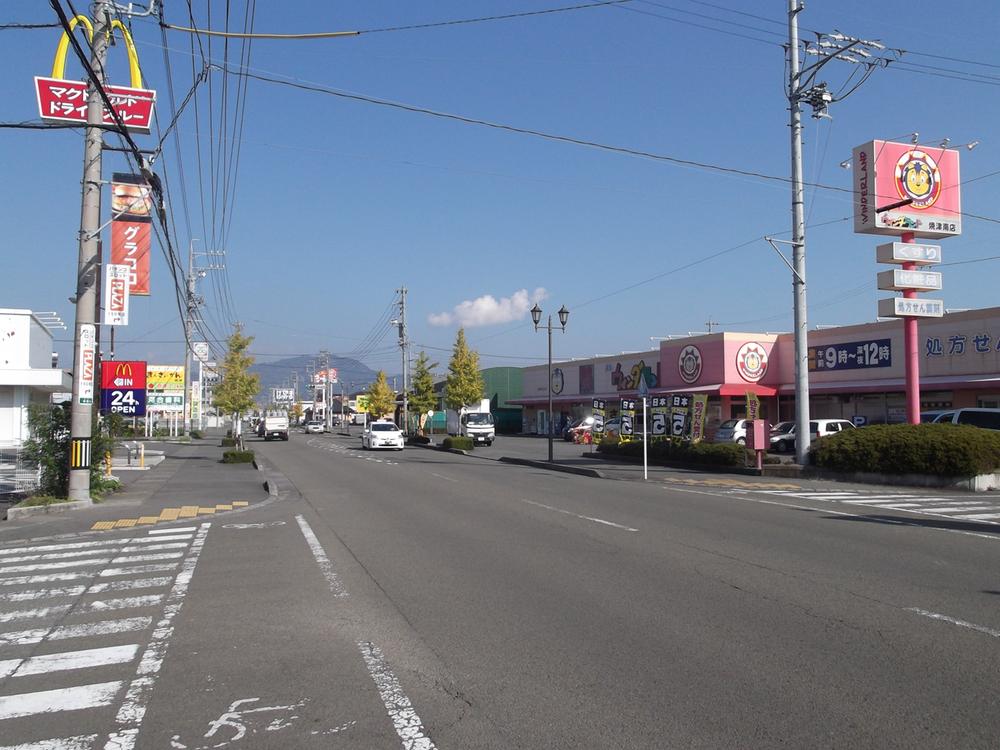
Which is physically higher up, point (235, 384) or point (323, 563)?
point (235, 384)

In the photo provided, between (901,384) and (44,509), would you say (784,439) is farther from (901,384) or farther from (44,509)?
(44,509)

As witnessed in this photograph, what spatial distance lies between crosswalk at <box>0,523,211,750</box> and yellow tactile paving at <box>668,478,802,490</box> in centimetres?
1477

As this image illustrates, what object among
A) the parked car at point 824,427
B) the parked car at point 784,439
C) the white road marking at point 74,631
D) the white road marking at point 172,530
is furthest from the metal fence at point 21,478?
the parked car at point 784,439

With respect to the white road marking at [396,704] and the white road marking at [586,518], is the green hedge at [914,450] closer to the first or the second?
the white road marking at [586,518]

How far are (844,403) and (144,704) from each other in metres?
Result: 39.5

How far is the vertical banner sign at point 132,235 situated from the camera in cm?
2192

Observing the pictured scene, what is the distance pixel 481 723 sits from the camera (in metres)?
5.11

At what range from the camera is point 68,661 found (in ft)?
21.8

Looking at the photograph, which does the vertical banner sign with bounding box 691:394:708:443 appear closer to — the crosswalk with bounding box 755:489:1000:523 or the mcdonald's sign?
the crosswalk with bounding box 755:489:1000:523

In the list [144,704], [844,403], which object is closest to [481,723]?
[144,704]

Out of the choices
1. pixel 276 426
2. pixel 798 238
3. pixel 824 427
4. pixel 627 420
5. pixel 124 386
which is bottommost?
pixel 276 426

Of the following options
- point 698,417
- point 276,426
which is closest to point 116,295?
point 698,417

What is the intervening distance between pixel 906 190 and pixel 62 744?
96.0 feet

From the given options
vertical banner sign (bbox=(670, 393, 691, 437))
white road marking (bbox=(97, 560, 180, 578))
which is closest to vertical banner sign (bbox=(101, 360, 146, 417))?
vertical banner sign (bbox=(670, 393, 691, 437))
